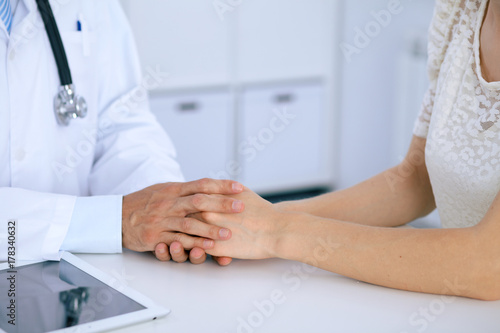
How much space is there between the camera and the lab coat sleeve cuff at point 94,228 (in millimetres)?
1131

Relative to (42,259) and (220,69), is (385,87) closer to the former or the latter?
(220,69)

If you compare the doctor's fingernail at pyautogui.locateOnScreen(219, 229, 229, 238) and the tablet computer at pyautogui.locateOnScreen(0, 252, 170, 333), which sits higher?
the doctor's fingernail at pyautogui.locateOnScreen(219, 229, 229, 238)

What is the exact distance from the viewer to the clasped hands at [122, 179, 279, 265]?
43.4 inches

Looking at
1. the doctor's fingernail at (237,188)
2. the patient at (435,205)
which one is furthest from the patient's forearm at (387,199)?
the doctor's fingernail at (237,188)

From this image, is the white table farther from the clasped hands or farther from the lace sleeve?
the lace sleeve

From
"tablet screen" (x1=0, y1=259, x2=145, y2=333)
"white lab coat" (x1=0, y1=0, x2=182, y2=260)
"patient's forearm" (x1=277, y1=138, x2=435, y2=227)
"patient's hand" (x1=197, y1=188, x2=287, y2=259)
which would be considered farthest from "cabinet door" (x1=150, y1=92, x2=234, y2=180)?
"tablet screen" (x1=0, y1=259, x2=145, y2=333)

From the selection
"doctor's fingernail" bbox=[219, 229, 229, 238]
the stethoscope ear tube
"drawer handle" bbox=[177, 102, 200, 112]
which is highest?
the stethoscope ear tube

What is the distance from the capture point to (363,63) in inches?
132

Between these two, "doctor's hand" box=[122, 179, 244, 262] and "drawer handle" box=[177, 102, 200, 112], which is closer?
"doctor's hand" box=[122, 179, 244, 262]

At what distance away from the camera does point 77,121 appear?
57.6 inches

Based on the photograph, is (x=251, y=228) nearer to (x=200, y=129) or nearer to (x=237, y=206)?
(x=237, y=206)

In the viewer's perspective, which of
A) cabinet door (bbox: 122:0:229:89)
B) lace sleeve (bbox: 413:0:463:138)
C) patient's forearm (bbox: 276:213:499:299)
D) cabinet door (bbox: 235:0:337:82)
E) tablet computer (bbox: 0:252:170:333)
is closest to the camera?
tablet computer (bbox: 0:252:170:333)

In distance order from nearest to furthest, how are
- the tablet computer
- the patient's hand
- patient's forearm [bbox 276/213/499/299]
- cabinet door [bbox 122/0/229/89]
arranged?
the tablet computer, patient's forearm [bbox 276/213/499/299], the patient's hand, cabinet door [bbox 122/0/229/89]

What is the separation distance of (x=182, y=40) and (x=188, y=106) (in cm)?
30
